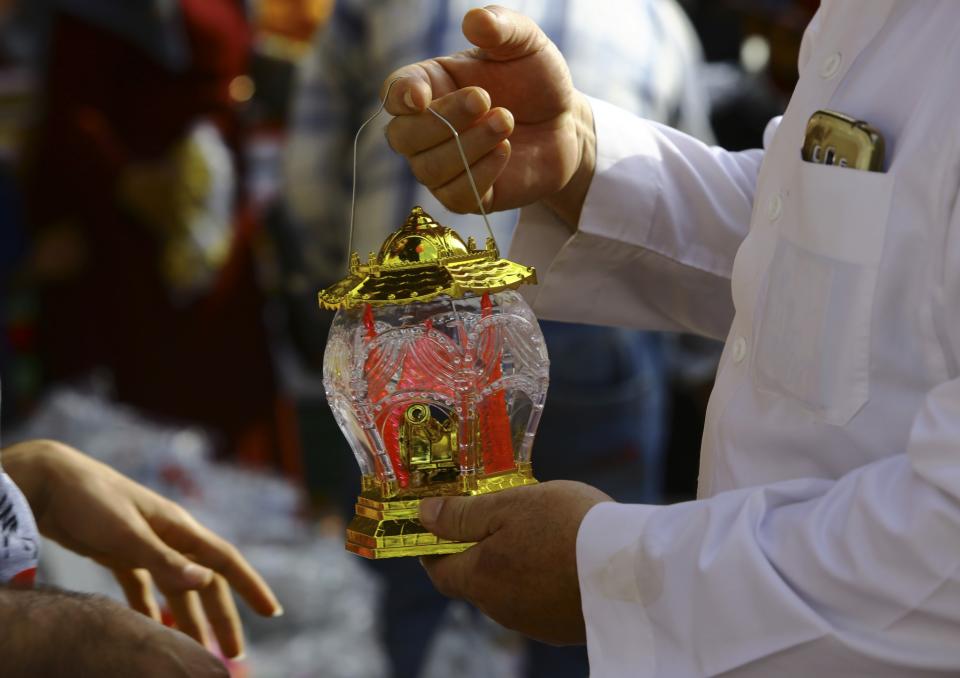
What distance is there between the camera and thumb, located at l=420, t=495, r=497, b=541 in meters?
1.39

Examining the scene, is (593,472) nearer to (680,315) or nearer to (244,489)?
(680,315)

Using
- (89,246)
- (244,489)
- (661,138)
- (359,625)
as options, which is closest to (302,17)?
(89,246)

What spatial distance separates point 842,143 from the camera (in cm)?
127

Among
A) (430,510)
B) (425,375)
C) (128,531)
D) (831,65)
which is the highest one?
(831,65)

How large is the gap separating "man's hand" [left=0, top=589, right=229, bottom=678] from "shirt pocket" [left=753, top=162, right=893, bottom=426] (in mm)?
654

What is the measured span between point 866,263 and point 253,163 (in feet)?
9.38

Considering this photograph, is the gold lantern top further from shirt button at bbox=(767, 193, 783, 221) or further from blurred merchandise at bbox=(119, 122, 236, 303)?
blurred merchandise at bbox=(119, 122, 236, 303)

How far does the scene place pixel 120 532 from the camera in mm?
1651

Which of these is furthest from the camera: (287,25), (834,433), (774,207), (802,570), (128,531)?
(287,25)

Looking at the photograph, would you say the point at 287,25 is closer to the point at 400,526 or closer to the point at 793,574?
the point at 400,526

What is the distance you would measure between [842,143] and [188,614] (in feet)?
3.50

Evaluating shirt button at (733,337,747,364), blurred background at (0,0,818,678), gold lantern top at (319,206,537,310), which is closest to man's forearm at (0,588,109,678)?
gold lantern top at (319,206,537,310)

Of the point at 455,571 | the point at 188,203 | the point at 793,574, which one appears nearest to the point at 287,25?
the point at 188,203

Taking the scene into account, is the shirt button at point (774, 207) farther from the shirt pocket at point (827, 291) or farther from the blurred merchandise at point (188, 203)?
the blurred merchandise at point (188, 203)
